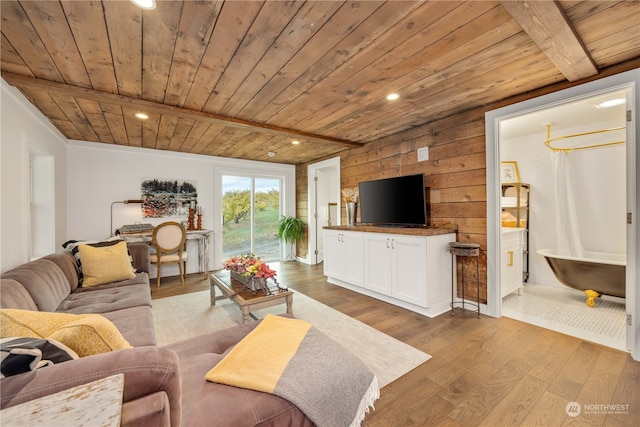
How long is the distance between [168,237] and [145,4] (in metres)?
3.39

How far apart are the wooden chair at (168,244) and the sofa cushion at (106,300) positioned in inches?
63.3

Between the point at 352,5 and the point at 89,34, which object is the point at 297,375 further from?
the point at 89,34

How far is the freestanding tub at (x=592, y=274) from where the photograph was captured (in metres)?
2.75

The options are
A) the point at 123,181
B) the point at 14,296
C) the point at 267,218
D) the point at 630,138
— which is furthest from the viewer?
the point at 267,218

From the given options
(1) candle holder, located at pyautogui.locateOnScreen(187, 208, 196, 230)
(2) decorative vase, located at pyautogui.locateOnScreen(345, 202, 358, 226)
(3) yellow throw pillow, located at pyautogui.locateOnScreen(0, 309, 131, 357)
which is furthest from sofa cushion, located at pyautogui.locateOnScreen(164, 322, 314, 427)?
(1) candle holder, located at pyautogui.locateOnScreen(187, 208, 196, 230)

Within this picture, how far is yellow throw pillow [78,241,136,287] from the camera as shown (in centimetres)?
251

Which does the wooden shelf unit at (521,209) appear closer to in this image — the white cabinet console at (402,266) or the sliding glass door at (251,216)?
the white cabinet console at (402,266)

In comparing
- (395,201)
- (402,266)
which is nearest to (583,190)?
(395,201)

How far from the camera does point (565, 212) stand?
3.47 meters

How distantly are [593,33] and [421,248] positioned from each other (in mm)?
2002

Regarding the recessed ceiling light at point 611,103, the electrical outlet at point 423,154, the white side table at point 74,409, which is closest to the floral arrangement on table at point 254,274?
the white side table at point 74,409

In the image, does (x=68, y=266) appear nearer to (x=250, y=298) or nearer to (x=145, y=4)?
(x=250, y=298)

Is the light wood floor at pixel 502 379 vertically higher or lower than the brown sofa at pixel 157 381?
lower

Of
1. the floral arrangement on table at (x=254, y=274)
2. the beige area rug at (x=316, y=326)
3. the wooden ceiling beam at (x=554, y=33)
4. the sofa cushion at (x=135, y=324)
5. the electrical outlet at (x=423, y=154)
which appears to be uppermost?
the wooden ceiling beam at (x=554, y=33)
